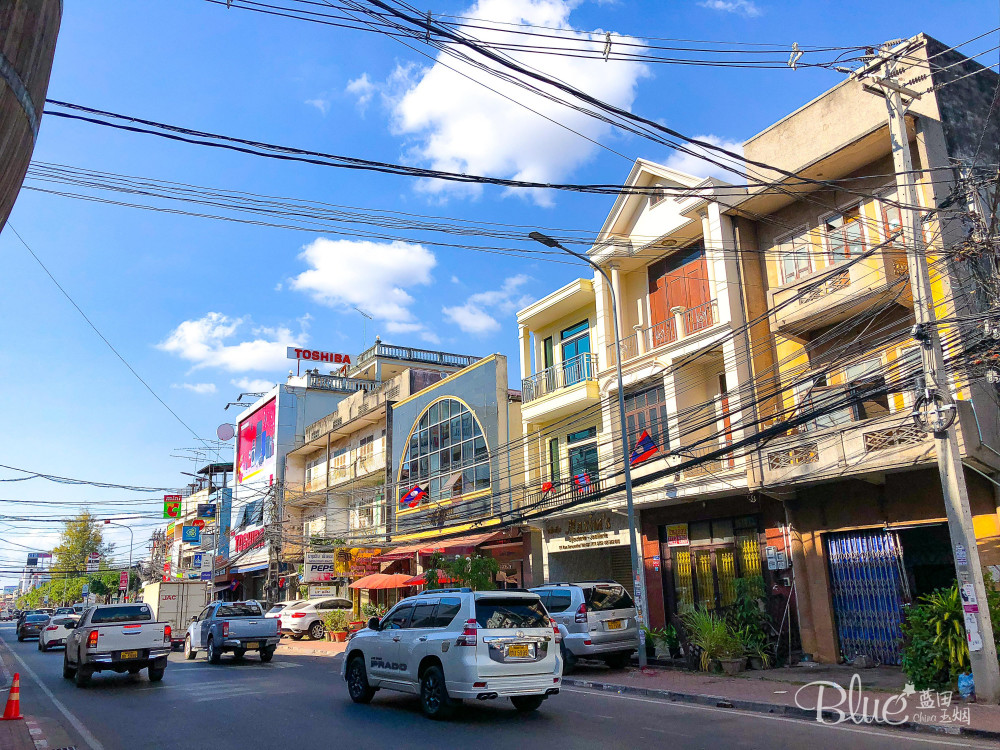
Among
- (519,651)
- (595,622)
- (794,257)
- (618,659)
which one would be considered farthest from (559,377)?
(519,651)

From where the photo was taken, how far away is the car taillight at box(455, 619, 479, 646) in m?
10.5

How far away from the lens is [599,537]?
23.6 meters

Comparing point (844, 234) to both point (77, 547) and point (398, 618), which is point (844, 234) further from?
point (77, 547)

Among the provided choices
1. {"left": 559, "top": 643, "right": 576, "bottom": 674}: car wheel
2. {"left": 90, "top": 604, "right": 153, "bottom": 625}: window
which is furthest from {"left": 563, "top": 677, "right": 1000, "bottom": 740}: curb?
{"left": 90, "top": 604, "right": 153, "bottom": 625}: window

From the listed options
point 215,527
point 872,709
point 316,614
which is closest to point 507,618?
point 872,709

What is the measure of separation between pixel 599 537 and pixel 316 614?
1414 cm

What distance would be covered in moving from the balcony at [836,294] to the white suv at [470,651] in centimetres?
912

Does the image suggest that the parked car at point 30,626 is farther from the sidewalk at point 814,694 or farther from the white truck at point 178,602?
the sidewalk at point 814,694

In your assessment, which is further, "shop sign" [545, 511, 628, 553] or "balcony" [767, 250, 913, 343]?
"shop sign" [545, 511, 628, 553]

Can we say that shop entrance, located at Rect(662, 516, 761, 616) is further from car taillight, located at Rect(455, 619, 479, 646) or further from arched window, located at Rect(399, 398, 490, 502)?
car taillight, located at Rect(455, 619, 479, 646)

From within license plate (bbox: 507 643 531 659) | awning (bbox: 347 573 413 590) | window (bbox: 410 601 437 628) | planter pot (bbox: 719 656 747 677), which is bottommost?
planter pot (bbox: 719 656 747 677)

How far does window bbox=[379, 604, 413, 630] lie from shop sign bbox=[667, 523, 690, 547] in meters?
10.9

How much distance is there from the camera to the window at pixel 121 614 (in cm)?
1703

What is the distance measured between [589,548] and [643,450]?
451cm
